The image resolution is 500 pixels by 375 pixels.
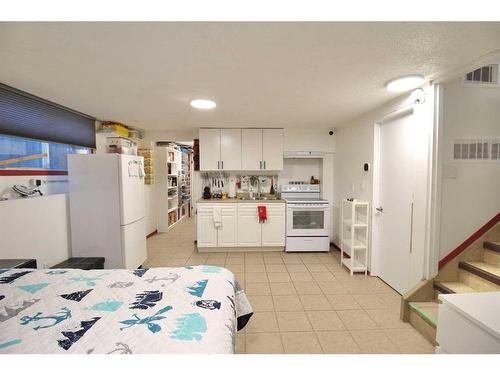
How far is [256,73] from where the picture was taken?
5.81 feet

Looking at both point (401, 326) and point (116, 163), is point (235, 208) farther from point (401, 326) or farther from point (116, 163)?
point (401, 326)

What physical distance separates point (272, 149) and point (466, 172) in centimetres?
262

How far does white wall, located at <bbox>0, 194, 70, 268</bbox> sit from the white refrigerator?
0.36 ft

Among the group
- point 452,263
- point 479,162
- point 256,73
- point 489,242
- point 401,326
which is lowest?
point 401,326

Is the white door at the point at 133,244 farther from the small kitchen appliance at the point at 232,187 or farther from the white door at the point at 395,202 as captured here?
the white door at the point at 395,202

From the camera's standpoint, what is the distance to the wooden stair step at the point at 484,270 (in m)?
1.82

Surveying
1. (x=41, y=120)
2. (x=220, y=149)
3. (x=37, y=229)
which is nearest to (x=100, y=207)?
(x=37, y=229)

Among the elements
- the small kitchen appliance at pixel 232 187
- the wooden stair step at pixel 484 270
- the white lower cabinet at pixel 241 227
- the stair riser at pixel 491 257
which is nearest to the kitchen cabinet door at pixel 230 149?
the small kitchen appliance at pixel 232 187

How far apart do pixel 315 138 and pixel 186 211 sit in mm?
4720

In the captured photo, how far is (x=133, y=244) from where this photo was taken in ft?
9.59

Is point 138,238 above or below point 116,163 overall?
below

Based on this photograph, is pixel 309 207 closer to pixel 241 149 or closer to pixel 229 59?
pixel 241 149

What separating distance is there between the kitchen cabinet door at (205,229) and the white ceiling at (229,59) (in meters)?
1.89

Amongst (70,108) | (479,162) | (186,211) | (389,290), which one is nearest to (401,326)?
(389,290)
